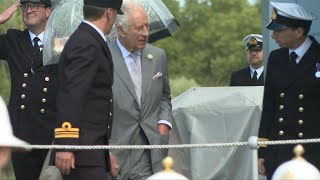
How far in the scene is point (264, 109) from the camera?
9414 millimetres

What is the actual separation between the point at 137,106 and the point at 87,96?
4.86 ft

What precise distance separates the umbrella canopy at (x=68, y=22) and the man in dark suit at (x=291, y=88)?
131cm

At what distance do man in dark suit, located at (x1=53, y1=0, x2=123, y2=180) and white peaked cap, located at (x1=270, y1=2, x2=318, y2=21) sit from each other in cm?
130

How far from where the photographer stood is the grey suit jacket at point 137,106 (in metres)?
9.67

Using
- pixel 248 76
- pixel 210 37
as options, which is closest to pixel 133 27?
pixel 248 76

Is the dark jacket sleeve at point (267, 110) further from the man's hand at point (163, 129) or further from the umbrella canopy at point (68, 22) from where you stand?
the umbrella canopy at point (68, 22)

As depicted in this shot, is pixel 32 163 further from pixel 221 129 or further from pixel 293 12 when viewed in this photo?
pixel 221 129

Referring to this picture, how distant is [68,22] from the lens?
973 cm

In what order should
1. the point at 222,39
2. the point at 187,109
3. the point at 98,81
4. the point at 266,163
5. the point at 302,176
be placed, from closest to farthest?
the point at 302,176
the point at 98,81
the point at 266,163
the point at 187,109
the point at 222,39

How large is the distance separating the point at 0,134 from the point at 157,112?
4159mm

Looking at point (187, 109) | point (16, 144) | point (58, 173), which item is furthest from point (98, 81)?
point (187, 109)

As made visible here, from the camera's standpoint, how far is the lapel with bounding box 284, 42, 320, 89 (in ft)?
30.0

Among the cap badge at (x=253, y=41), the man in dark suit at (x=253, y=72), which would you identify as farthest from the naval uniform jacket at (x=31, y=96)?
the cap badge at (x=253, y=41)

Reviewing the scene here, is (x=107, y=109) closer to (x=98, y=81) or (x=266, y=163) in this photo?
(x=98, y=81)
